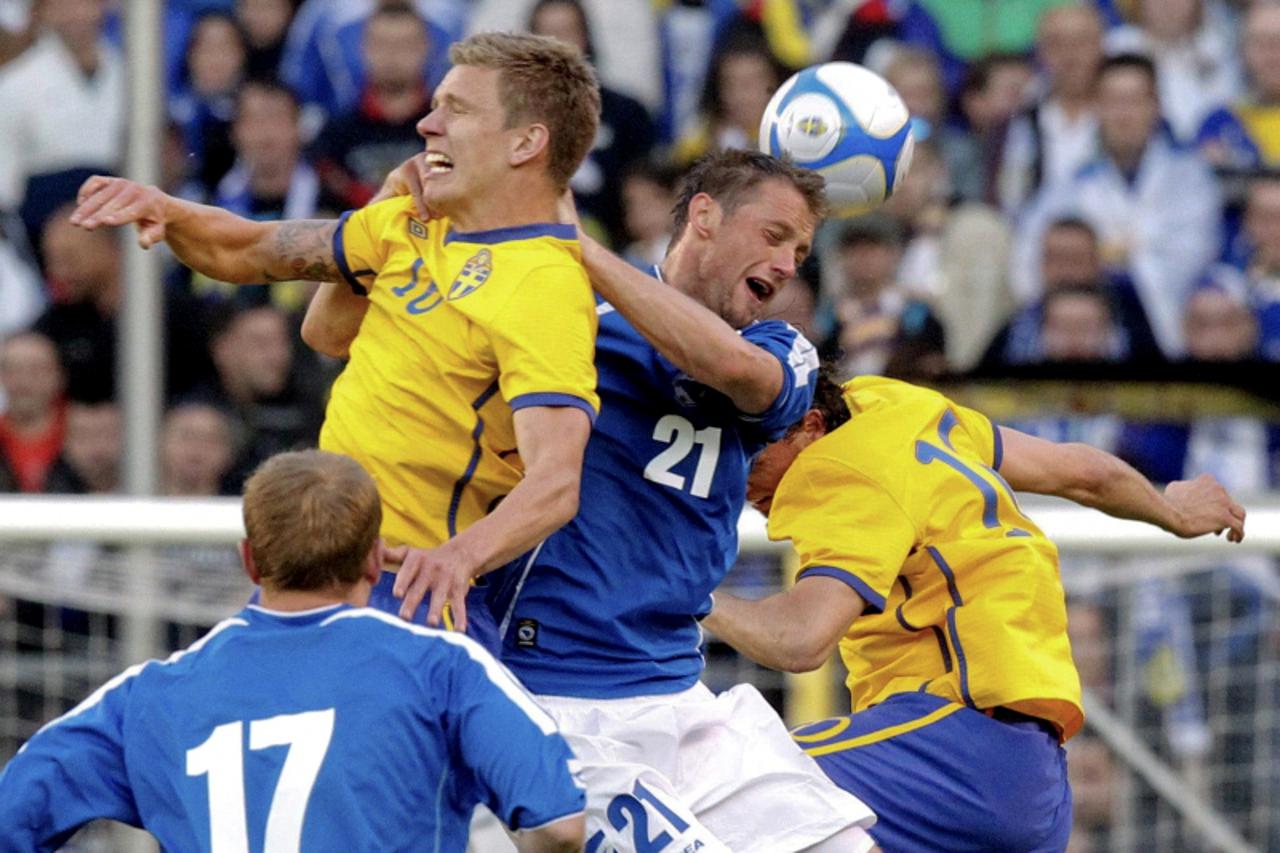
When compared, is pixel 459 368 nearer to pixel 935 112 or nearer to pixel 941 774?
pixel 941 774

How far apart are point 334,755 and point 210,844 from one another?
0.24m

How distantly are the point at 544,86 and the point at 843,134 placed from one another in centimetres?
92

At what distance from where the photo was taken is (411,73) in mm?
7812

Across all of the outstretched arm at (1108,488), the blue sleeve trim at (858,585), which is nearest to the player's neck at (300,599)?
the blue sleeve trim at (858,585)

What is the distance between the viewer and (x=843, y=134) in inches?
183

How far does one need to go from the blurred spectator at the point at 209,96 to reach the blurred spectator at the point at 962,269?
2.45 meters

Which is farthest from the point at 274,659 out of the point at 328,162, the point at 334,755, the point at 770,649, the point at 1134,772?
the point at 328,162

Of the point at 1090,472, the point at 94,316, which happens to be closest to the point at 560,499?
the point at 1090,472

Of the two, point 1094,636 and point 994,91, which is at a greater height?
point 994,91

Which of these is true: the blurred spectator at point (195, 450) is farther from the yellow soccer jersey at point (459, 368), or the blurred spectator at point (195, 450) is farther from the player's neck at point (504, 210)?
the player's neck at point (504, 210)

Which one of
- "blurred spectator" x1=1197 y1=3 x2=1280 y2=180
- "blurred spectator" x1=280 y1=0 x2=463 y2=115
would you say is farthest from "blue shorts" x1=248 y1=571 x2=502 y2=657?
"blurred spectator" x1=1197 y1=3 x2=1280 y2=180

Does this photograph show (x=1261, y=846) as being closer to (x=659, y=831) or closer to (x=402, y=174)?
(x=659, y=831)

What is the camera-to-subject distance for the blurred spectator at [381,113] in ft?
25.6

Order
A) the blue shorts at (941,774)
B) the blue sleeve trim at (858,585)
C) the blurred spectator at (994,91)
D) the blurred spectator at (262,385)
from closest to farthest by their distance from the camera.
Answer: the blue sleeve trim at (858,585)
the blue shorts at (941,774)
the blurred spectator at (262,385)
the blurred spectator at (994,91)
